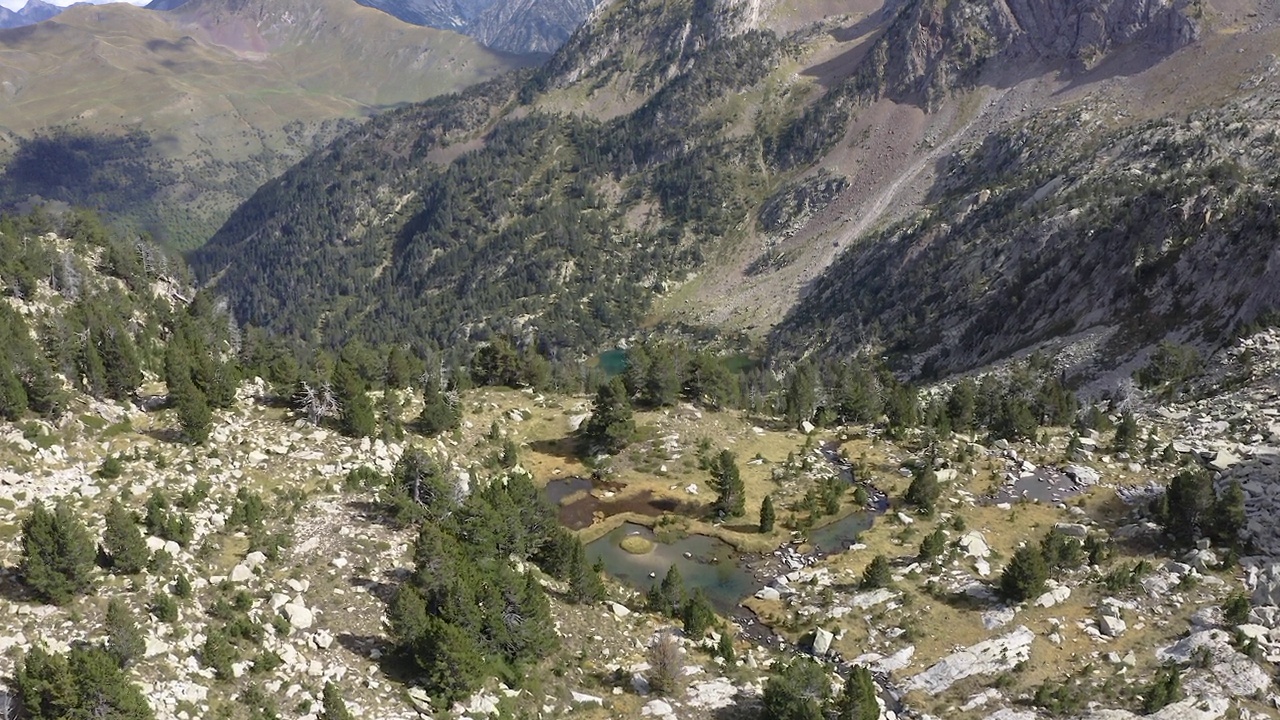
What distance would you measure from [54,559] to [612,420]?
43899mm

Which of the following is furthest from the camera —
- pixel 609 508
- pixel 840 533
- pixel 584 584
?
pixel 609 508

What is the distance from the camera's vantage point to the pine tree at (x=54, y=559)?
113 feet

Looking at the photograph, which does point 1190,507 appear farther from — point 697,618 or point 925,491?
point 697,618

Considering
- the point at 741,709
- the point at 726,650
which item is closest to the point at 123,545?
the point at 726,650

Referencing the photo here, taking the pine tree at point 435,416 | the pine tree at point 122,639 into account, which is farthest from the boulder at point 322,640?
the pine tree at point 435,416

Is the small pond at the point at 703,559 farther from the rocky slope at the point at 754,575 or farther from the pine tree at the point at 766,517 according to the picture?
the pine tree at the point at 766,517

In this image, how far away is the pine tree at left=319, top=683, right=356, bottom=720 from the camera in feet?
102

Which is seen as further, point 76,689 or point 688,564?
point 688,564

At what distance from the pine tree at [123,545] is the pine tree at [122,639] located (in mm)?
4875

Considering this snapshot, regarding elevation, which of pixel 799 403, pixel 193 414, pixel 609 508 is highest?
pixel 193 414

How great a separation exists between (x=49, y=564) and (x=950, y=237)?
199034mm

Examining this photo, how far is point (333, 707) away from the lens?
3103 centimetres

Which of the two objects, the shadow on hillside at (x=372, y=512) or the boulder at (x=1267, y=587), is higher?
the shadow on hillside at (x=372, y=512)

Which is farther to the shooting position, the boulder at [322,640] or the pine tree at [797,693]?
the boulder at [322,640]
